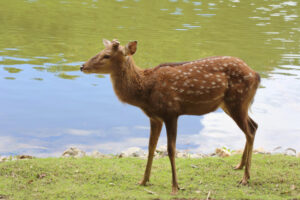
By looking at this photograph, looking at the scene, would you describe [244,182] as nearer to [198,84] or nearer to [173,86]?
[198,84]

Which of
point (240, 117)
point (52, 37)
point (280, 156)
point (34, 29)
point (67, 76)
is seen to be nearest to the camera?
point (240, 117)

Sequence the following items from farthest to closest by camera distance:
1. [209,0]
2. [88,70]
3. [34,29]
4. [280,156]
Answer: [209,0], [34,29], [280,156], [88,70]

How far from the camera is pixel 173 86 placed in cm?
704

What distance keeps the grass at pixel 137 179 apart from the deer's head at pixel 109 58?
182cm

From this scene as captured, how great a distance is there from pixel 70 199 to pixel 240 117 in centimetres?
283

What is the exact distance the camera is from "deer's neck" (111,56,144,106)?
7047mm

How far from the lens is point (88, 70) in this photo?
6840mm

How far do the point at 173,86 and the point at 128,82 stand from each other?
653 millimetres

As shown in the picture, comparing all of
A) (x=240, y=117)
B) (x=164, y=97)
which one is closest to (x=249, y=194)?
(x=240, y=117)

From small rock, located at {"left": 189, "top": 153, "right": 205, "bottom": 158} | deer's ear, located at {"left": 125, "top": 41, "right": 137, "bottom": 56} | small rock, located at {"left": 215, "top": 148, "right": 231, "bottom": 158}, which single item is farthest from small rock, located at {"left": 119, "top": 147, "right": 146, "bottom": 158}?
deer's ear, located at {"left": 125, "top": 41, "right": 137, "bottom": 56}

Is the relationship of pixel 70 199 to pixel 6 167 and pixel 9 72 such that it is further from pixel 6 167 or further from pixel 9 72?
pixel 9 72

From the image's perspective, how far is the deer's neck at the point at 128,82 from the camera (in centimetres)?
705

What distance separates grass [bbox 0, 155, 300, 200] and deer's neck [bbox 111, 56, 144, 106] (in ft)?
4.63

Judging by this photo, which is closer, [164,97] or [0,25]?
[164,97]
